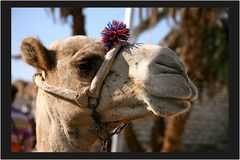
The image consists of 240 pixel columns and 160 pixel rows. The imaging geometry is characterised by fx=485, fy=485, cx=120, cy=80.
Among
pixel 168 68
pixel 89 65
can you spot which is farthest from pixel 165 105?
pixel 89 65

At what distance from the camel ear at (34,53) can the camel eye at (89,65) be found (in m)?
0.27

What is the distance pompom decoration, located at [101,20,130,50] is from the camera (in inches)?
117

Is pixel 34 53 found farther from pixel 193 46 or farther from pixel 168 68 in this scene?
pixel 193 46

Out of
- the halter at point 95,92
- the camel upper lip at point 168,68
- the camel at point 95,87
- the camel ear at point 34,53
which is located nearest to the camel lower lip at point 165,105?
the camel at point 95,87

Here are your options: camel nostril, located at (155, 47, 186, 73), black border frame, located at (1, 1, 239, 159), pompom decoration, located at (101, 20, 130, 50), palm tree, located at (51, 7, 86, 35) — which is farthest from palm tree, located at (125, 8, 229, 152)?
camel nostril, located at (155, 47, 186, 73)

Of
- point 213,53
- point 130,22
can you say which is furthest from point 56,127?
point 213,53

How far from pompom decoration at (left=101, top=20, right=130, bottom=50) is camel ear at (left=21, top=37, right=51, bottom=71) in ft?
1.29

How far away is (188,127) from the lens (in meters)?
16.7

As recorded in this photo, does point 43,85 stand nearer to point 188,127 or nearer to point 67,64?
point 67,64

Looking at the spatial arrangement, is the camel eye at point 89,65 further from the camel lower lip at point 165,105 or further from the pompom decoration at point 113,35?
the camel lower lip at point 165,105

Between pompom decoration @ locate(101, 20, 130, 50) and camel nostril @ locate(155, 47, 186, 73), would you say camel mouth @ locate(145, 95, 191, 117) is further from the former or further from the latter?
pompom decoration @ locate(101, 20, 130, 50)

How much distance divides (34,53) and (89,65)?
38cm

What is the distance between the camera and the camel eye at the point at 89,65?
9.64ft

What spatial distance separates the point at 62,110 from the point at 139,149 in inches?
296
